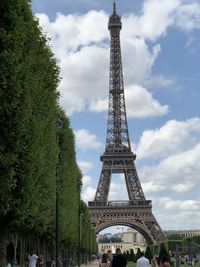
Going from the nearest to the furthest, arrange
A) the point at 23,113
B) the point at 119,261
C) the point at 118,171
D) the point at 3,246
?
the point at 23,113 < the point at 119,261 < the point at 3,246 < the point at 118,171

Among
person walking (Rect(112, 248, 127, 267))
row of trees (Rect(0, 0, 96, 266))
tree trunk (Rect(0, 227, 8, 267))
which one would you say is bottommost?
person walking (Rect(112, 248, 127, 267))

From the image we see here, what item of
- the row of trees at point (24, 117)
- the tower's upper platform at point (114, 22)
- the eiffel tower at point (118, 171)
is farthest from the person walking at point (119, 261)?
the tower's upper platform at point (114, 22)

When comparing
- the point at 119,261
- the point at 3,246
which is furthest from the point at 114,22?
the point at 119,261

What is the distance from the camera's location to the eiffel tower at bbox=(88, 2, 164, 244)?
404ft

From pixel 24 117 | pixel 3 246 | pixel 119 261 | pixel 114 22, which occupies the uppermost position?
pixel 114 22

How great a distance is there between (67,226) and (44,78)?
2359cm

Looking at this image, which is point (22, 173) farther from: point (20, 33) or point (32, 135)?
point (20, 33)

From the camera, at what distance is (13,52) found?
21.7 m

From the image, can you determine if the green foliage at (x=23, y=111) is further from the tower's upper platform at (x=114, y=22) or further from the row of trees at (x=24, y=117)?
the tower's upper platform at (x=114, y=22)

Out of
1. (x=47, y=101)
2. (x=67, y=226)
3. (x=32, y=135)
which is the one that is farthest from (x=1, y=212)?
(x=67, y=226)

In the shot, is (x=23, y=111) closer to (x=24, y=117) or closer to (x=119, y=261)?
(x=24, y=117)

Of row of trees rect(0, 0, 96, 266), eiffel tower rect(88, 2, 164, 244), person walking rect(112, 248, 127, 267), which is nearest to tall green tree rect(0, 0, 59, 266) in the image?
row of trees rect(0, 0, 96, 266)

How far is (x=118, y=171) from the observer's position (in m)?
128

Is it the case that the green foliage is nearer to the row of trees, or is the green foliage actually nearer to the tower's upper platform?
the row of trees
